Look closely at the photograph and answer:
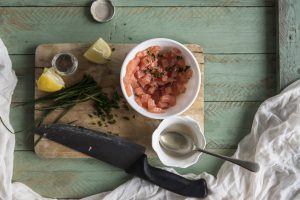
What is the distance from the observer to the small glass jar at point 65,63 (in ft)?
3.70

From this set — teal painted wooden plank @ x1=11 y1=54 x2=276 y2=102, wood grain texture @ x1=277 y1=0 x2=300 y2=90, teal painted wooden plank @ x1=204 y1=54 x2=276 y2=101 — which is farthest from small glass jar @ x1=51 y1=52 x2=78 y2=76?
wood grain texture @ x1=277 y1=0 x2=300 y2=90

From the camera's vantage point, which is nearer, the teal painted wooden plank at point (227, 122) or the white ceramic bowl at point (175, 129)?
the white ceramic bowl at point (175, 129)

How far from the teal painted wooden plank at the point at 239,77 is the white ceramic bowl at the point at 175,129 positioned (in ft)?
0.44

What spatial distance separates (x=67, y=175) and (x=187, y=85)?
0.46 m

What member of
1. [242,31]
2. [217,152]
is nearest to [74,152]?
[217,152]

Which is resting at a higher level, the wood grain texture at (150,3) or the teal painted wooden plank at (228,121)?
the wood grain texture at (150,3)

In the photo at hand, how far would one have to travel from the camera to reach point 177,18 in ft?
3.92

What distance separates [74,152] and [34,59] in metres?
0.32

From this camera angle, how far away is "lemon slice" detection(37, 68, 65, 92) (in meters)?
1.08

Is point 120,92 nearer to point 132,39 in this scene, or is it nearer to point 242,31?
point 132,39

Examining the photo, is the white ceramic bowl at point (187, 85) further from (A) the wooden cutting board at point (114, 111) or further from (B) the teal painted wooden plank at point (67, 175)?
(B) the teal painted wooden plank at point (67, 175)

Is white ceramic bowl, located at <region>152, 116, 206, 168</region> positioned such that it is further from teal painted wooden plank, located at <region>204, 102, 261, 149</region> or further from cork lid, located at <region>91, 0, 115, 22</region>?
cork lid, located at <region>91, 0, 115, 22</region>

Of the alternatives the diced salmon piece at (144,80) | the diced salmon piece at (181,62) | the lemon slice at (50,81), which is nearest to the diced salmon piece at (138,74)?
the diced salmon piece at (144,80)

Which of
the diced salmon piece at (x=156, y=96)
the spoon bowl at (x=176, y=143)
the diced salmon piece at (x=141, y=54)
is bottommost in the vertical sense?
the spoon bowl at (x=176, y=143)
